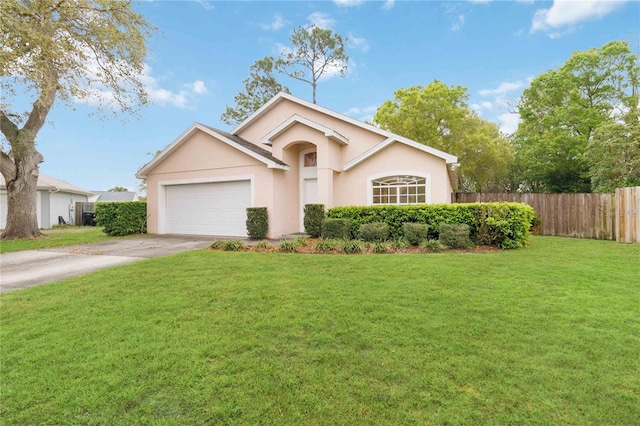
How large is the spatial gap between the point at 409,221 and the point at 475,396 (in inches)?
332

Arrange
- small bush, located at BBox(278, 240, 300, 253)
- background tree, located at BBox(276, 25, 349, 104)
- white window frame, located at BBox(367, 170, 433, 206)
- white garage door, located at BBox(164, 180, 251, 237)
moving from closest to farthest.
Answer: small bush, located at BBox(278, 240, 300, 253) < white window frame, located at BBox(367, 170, 433, 206) < white garage door, located at BBox(164, 180, 251, 237) < background tree, located at BBox(276, 25, 349, 104)

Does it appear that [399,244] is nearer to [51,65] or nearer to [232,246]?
[232,246]

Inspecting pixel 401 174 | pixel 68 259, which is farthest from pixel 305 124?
pixel 68 259

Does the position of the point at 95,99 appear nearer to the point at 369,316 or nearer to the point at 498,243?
the point at 369,316

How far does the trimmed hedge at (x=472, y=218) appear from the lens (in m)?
9.62

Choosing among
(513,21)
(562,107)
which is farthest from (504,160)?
(513,21)

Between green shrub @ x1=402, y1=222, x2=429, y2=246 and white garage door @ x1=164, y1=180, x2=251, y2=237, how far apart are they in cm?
698

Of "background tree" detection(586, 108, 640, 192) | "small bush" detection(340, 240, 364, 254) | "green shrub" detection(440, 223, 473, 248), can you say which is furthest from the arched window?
"background tree" detection(586, 108, 640, 192)

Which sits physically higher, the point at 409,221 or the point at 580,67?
the point at 580,67

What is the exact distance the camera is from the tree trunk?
Result: 13977mm

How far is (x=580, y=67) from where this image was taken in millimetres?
24828

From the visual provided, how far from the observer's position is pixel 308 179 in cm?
1499

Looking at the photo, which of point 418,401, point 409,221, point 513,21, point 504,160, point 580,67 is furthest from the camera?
point 504,160

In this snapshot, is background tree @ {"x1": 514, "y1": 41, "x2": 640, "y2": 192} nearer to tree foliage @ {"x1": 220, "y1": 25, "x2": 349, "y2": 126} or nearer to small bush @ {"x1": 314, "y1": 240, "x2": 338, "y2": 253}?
tree foliage @ {"x1": 220, "y1": 25, "x2": 349, "y2": 126}
